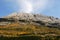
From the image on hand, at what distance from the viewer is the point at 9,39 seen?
58625mm

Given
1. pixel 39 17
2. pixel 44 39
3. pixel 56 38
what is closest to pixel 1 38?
pixel 44 39

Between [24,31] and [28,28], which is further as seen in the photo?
[28,28]

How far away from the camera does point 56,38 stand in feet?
198

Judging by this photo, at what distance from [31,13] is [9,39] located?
346ft

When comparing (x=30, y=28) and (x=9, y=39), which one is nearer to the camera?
(x=9, y=39)

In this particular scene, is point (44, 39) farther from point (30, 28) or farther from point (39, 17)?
point (39, 17)

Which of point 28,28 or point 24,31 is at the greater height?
point 28,28

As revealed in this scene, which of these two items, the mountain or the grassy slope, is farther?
the mountain

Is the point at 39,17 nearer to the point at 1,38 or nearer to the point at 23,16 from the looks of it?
the point at 23,16

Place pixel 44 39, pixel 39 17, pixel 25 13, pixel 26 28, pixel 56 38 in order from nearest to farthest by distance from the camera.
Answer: pixel 44 39 → pixel 56 38 → pixel 26 28 → pixel 39 17 → pixel 25 13

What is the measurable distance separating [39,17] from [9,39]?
94.2 metres

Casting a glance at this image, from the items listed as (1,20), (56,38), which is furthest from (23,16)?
(56,38)

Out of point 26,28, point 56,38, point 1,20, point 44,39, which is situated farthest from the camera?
point 1,20

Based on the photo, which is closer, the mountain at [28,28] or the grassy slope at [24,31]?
the grassy slope at [24,31]
